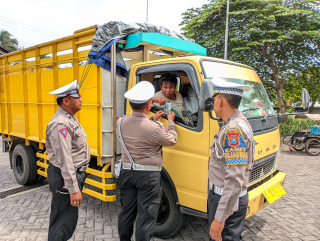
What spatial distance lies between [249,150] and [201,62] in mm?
1402

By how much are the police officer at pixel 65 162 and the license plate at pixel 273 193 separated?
213 cm

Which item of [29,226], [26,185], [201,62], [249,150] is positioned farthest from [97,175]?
[26,185]

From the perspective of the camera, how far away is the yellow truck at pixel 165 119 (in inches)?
113

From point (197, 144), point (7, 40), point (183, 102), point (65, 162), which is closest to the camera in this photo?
point (65, 162)

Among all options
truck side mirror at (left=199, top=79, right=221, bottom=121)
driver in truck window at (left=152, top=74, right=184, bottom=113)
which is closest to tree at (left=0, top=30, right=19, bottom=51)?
driver in truck window at (left=152, top=74, right=184, bottom=113)

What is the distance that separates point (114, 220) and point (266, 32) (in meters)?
11.3

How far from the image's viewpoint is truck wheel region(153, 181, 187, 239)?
3.13 m

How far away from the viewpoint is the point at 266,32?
1181 centimetres

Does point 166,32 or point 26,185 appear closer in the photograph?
point 166,32

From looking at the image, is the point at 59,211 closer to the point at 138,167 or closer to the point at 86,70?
the point at 138,167

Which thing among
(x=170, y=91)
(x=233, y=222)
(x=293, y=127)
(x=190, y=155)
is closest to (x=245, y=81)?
(x=170, y=91)

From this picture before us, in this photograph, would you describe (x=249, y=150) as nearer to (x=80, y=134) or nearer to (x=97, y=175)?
(x=80, y=134)

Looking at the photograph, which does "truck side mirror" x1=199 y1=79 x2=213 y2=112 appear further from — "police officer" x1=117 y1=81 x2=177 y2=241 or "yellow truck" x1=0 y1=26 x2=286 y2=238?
"police officer" x1=117 y1=81 x2=177 y2=241

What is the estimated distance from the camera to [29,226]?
12.1 ft
